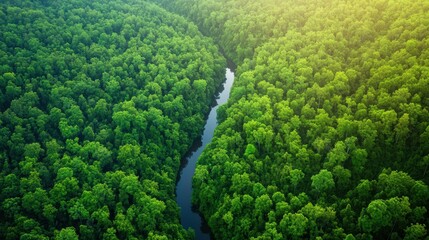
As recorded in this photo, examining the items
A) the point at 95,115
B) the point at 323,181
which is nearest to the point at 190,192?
the point at 95,115

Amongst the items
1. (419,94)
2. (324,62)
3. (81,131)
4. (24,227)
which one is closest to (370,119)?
(419,94)

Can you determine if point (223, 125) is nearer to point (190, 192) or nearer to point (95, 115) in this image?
point (190, 192)

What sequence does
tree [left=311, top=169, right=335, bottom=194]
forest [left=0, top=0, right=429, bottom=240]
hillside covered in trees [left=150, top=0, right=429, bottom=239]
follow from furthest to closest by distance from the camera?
tree [left=311, top=169, right=335, bottom=194] < forest [left=0, top=0, right=429, bottom=240] < hillside covered in trees [left=150, top=0, right=429, bottom=239]

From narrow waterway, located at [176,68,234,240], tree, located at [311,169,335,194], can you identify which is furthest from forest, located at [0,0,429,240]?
narrow waterway, located at [176,68,234,240]

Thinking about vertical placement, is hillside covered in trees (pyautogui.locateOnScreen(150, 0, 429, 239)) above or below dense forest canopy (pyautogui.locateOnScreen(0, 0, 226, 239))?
above

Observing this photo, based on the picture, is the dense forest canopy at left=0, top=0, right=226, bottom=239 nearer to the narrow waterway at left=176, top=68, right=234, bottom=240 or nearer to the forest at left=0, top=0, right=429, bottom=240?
the forest at left=0, top=0, right=429, bottom=240

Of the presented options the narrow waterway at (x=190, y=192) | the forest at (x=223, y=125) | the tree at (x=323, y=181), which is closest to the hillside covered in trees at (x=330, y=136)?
the tree at (x=323, y=181)
